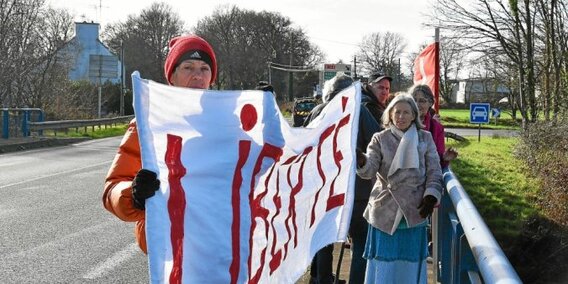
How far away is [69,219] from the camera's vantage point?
29.4ft

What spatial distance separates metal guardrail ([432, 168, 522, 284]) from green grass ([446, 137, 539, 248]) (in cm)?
560

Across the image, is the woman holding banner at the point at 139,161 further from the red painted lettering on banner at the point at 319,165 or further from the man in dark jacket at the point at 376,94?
the man in dark jacket at the point at 376,94

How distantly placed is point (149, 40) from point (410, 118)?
74.9 m

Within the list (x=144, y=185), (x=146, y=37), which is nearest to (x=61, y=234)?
(x=144, y=185)

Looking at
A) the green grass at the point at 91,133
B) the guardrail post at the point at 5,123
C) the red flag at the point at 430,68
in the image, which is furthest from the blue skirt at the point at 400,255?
the green grass at the point at 91,133

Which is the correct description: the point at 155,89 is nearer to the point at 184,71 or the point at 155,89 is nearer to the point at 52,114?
the point at 184,71

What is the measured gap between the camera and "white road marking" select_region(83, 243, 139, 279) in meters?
6.22

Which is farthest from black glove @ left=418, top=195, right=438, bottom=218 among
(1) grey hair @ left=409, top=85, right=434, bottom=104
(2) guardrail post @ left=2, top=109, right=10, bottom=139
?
(2) guardrail post @ left=2, top=109, right=10, bottom=139

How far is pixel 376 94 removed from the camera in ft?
19.9

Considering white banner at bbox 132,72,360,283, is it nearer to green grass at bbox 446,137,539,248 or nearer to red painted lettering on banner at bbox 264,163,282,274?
red painted lettering on banner at bbox 264,163,282,274

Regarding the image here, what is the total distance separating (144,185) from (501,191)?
11793 millimetres

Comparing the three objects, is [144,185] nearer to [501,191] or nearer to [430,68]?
[430,68]

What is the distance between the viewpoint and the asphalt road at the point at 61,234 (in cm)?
626

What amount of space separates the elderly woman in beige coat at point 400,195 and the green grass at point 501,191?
261 inches
